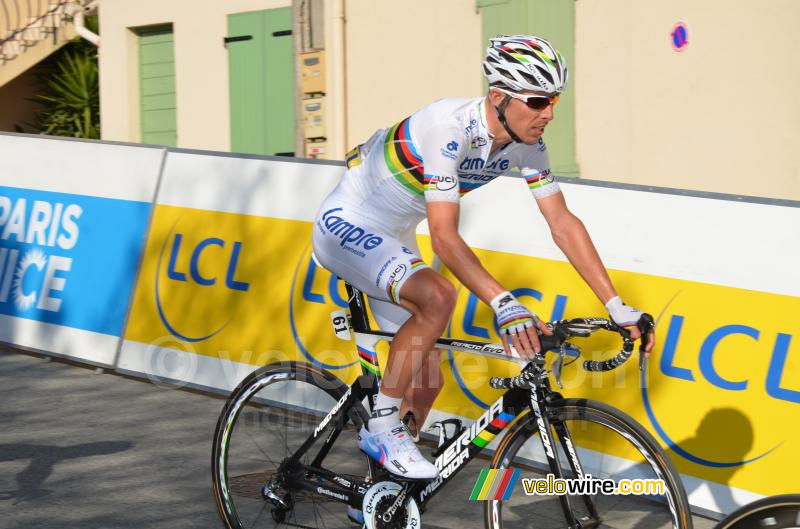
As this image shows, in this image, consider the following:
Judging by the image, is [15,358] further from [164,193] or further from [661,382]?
[661,382]

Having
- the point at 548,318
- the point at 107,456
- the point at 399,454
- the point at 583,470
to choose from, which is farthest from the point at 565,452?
the point at 107,456

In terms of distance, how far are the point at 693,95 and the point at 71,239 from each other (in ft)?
18.0

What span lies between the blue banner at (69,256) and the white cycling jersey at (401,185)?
3776 mm

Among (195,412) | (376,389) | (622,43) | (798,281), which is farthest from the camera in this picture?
(622,43)

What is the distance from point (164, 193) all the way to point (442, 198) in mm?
4309

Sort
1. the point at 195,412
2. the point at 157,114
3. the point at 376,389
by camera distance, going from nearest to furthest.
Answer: the point at 376,389
the point at 195,412
the point at 157,114

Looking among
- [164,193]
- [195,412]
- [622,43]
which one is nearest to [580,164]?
[622,43]

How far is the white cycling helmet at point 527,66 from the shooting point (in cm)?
398

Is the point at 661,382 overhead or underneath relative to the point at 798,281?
underneath

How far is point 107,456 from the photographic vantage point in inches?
241

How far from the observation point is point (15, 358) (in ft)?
27.7

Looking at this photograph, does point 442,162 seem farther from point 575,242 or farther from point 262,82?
point 262,82

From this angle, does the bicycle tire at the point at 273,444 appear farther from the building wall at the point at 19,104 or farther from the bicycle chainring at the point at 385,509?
the building wall at the point at 19,104

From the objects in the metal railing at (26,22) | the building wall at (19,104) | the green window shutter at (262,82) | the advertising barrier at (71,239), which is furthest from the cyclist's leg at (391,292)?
the building wall at (19,104)
